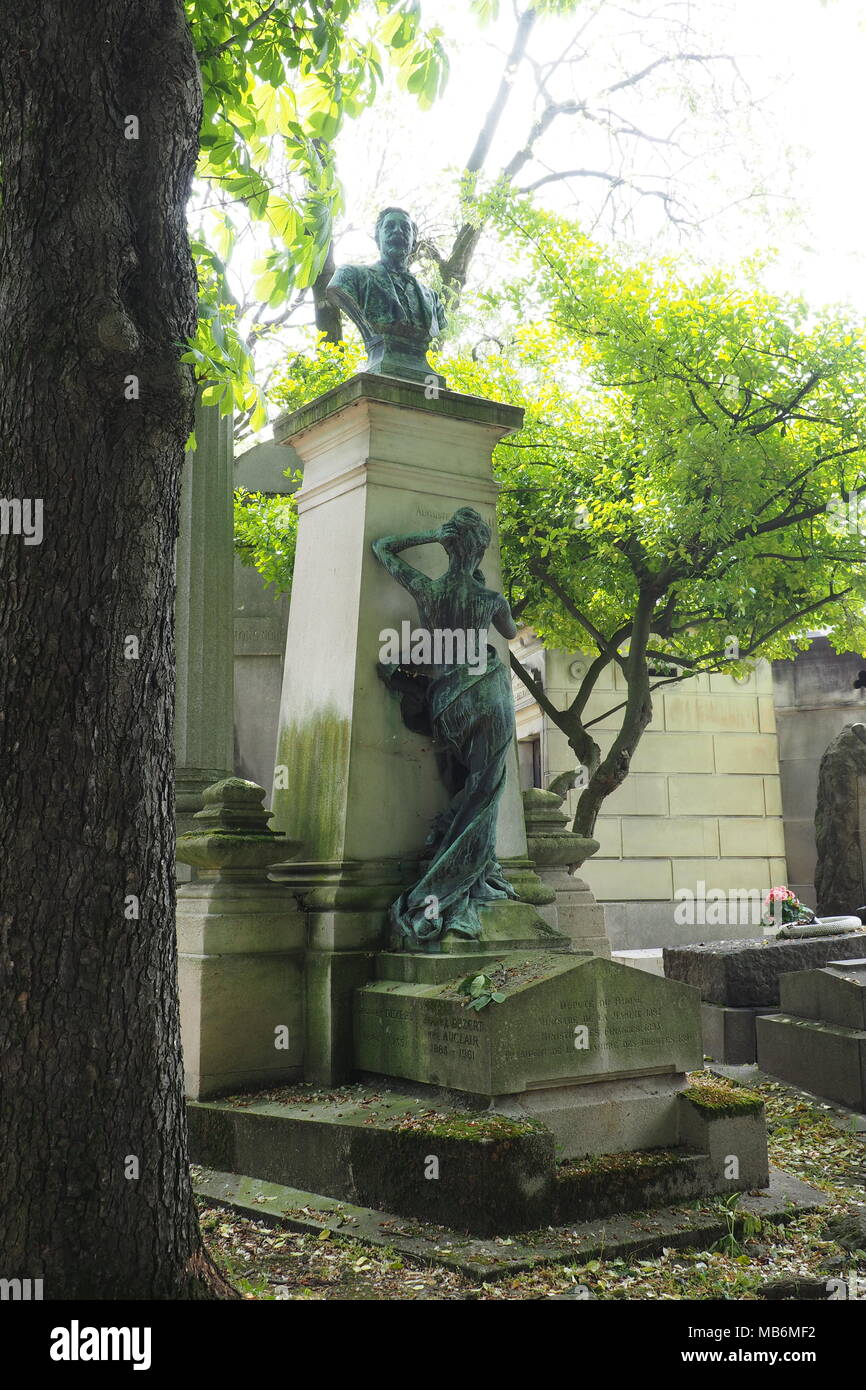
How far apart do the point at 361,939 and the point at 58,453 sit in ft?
11.7

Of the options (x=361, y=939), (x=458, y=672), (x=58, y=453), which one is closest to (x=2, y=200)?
(x=58, y=453)

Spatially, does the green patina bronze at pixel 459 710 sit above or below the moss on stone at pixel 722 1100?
above

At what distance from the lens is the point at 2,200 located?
3592 mm

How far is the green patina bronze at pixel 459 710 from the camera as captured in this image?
624cm

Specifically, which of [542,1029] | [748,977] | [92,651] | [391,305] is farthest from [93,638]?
[748,977]

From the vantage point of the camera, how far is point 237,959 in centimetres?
607

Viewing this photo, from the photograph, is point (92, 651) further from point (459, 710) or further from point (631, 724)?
point (631, 724)

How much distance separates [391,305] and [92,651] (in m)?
4.59

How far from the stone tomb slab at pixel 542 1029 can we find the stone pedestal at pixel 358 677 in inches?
21.4

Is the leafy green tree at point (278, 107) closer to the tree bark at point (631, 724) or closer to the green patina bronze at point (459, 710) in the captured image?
the green patina bronze at point (459, 710)

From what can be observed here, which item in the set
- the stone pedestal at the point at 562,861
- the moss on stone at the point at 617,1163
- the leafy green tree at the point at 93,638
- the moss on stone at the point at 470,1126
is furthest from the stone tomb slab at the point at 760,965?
the leafy green tree at the point at 93,638

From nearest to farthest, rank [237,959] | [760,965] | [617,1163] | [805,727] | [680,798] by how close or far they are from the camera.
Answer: [617,1163] → [237,959] → [760,965] → [680,798] → [805,727]

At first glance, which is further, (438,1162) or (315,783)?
(315,783)
